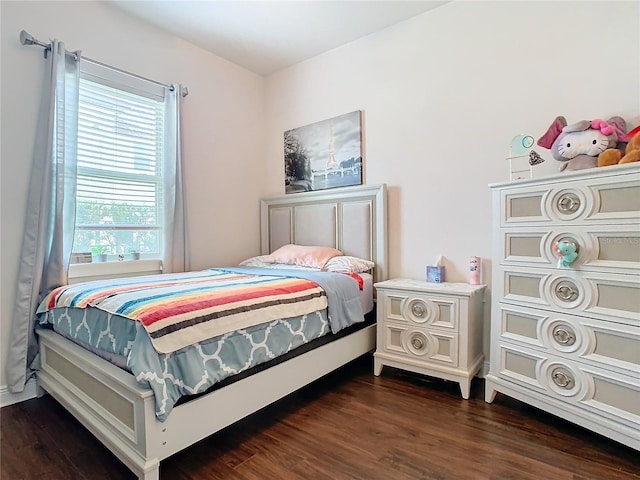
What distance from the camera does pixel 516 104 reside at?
7.38 ft

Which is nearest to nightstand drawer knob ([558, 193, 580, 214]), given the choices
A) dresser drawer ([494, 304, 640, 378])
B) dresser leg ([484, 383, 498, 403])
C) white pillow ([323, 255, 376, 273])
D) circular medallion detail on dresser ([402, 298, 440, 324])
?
dresser drawer ([494, 304, 640, 378])

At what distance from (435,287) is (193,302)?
1535 millimetres

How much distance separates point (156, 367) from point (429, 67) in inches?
104

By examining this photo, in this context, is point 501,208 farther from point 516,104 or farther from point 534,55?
point 534,55

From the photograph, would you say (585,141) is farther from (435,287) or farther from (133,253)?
(133,253)

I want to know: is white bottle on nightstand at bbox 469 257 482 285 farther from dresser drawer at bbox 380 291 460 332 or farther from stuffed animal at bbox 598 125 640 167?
stuffed animal at bbox 598 125 640 167

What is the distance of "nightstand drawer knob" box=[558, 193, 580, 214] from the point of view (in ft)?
5.39

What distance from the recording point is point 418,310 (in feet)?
7.57

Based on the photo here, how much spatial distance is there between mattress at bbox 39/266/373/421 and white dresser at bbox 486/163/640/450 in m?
1.15

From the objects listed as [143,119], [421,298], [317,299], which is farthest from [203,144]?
[421,298]

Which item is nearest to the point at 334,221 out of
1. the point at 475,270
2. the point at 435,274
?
the point at 435,274

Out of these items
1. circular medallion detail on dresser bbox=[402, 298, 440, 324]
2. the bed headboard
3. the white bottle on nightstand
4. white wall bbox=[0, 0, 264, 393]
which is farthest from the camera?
the bed headboard

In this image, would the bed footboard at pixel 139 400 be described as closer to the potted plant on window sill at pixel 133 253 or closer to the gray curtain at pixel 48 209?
the gray curtain at pixel 48 209

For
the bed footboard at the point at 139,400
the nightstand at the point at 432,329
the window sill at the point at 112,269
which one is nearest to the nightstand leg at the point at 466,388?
the nightstand at the point at 432,329
